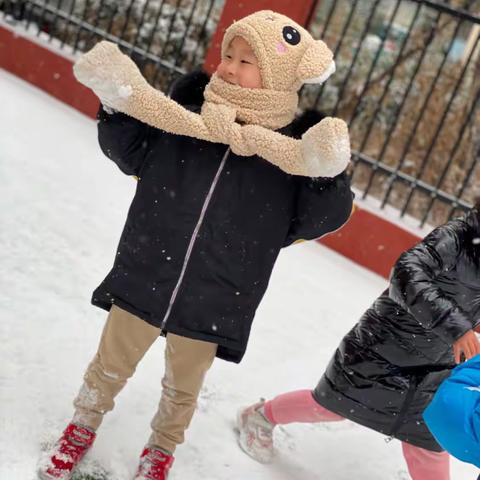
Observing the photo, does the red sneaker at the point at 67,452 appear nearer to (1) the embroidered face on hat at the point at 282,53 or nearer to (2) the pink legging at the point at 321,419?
(2) the pink legging at the point at 321,419

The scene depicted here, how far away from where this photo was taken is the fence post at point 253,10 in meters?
6.00

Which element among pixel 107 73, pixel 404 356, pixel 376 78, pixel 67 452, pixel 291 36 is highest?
pixel 291 36

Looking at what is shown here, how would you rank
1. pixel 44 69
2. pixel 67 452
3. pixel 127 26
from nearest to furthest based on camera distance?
pixel 67 452, pixel 44 69, pixel 127 26

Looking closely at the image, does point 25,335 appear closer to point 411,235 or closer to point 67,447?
point 67,447

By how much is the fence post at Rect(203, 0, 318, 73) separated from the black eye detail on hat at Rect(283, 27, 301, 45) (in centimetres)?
384

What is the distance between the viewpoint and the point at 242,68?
2.24 meters

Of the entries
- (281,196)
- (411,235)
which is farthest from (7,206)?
(411,235)

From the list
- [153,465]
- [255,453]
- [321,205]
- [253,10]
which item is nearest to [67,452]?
[153,465]

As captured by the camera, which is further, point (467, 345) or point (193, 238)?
point (193, 238)

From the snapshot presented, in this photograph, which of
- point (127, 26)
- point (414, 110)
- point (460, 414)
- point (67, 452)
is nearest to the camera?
point (460, 414)

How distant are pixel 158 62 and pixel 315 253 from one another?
2.46 m

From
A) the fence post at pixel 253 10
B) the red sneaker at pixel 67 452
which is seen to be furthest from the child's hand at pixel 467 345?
the fence post at pixel 253 10

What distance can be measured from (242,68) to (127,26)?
6.23m

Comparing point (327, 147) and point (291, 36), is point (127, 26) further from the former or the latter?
point (327, 147)
